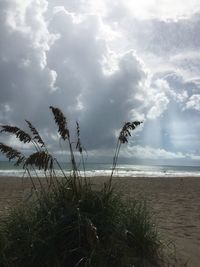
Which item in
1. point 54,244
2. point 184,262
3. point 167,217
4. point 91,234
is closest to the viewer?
point 91,234

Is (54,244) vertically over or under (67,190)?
under

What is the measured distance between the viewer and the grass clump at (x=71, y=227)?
5504mm

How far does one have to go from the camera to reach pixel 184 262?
642 centimetres

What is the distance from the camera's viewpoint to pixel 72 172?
6.55 m

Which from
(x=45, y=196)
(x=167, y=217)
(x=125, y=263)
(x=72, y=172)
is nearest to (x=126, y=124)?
(x=72, y=172)

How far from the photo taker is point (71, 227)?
5.61m

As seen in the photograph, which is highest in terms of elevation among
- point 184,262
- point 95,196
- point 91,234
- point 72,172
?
point 72,172

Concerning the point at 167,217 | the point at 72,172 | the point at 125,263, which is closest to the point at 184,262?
the point at 125,263

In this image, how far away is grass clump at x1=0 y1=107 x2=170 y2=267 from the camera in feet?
18.1

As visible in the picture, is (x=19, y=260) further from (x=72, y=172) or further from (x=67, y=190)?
(x=72, y=172)

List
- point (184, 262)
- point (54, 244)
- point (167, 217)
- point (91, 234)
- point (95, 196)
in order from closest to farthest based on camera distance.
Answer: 1. point (91, 234)
2. point (54, 244)
3. point (95, 196)
4. point (184, 262)
5. point (167, 217)

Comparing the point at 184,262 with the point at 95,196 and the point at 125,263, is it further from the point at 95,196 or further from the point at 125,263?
the point at 95,196

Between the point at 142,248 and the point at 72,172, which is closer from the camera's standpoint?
the point at 142,248

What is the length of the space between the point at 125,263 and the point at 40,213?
1.31m
